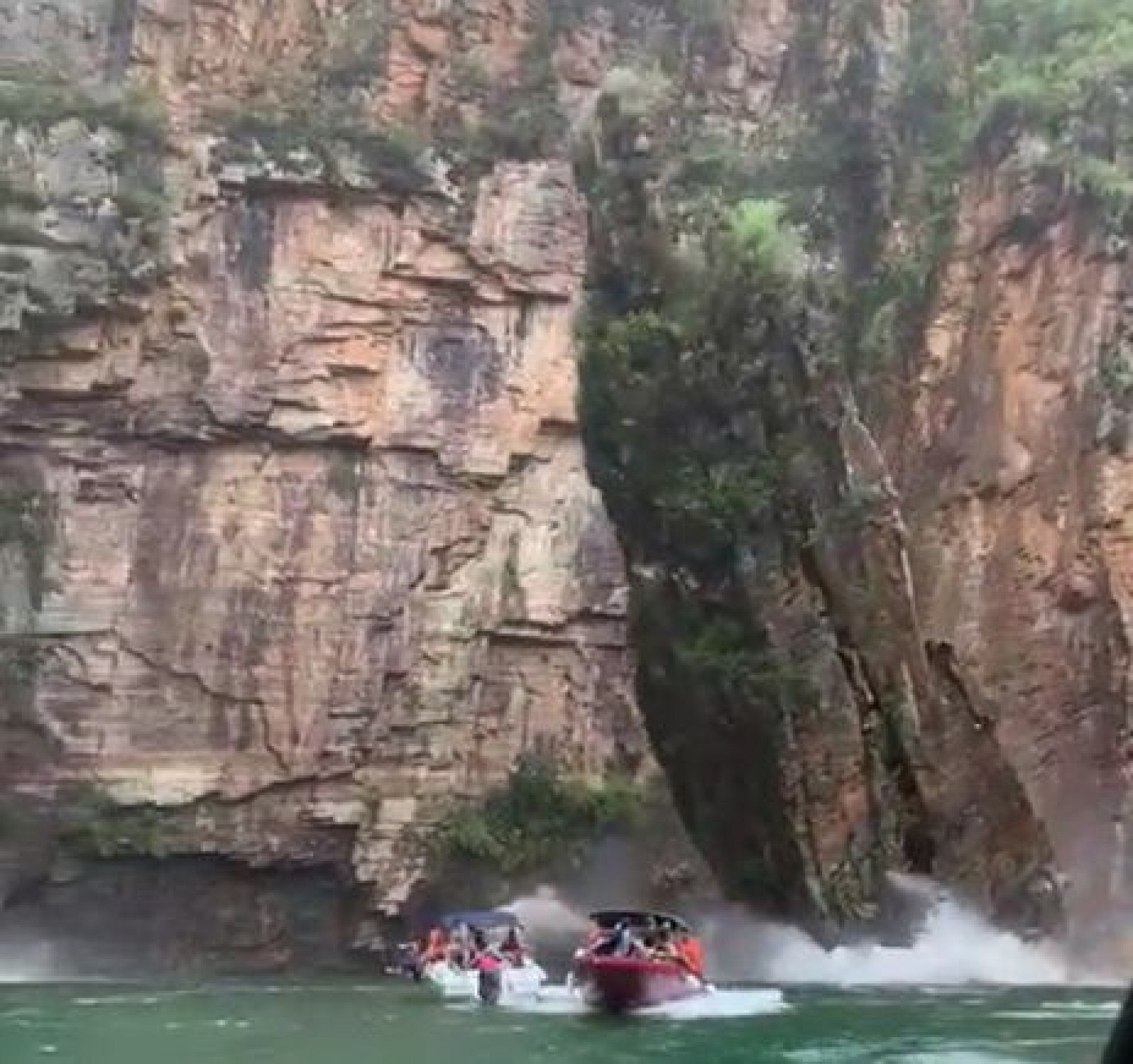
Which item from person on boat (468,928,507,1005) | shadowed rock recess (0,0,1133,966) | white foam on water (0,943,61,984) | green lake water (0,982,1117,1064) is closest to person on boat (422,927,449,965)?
person on boat (468,928,507,1005)

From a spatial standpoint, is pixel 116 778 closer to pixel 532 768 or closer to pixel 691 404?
pixel 532 768

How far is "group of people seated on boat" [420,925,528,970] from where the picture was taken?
31.3 m

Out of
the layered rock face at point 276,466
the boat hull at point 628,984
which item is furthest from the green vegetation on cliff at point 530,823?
the boat hull at point 628,984

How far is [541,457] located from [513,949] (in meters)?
10.8

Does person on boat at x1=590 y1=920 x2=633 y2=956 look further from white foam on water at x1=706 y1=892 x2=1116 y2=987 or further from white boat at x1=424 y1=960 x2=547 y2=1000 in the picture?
white foam on water at x1=706 y1=892 x2=1116 y2=987

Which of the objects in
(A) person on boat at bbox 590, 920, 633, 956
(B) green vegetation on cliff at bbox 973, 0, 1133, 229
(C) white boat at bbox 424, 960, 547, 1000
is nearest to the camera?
(A) person on boat at bbox 590, 920, 633, 956

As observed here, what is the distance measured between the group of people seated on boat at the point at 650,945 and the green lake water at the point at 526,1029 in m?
0.80

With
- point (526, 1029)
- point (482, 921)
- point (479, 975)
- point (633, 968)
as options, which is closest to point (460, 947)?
point (482, 921)

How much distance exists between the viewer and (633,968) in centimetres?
2555

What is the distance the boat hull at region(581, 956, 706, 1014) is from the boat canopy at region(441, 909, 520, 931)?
7.88 meters

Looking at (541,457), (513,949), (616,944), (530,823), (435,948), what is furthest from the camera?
(541,457)

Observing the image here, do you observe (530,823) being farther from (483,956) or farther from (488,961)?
(488,961)

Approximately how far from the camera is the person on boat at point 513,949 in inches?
1234

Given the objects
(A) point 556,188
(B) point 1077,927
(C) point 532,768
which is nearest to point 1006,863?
(B) point 1077,927
